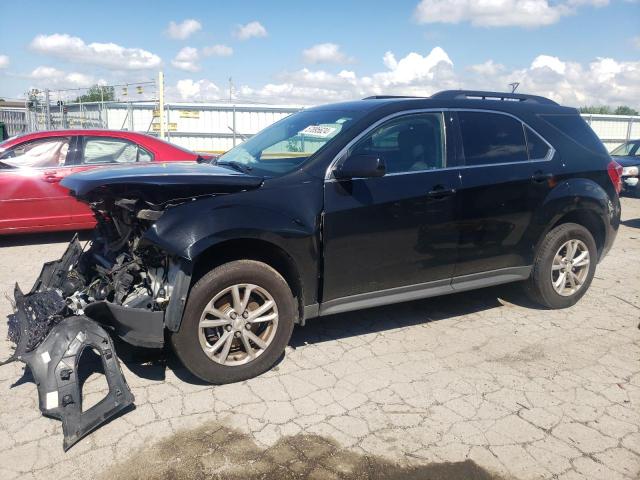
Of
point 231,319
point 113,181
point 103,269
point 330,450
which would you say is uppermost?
point 113,181

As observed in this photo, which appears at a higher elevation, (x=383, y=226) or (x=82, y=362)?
(x=383, y=226)

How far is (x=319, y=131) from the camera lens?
429cm

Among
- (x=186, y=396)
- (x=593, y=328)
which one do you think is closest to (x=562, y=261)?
(x=593, y=328)

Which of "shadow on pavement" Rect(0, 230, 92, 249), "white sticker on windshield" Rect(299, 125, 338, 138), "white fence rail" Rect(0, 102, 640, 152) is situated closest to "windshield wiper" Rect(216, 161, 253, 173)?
"white sticker on windshield" Rect(299, 125, 338, 138)

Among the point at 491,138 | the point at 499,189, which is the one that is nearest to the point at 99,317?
the point at 499,189

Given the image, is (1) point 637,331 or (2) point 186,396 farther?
(1) point 637,331

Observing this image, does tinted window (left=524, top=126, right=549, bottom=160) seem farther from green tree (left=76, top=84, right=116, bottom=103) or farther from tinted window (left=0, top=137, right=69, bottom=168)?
green tree (left=76, top=84, right=116, bottom=103)

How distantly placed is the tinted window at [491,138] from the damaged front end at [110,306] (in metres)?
1.97

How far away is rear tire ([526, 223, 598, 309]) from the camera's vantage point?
4.96 meters

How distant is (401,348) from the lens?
14.2ft

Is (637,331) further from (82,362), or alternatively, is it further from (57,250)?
(57,250)

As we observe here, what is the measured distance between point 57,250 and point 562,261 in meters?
6.09

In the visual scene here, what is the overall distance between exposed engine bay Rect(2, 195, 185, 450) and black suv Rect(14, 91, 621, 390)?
0.05 feet

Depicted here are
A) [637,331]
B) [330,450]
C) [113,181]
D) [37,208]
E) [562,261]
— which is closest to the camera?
[330,450]
